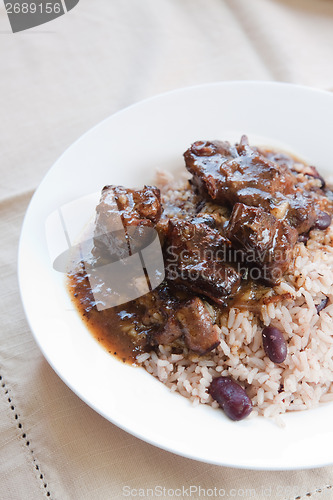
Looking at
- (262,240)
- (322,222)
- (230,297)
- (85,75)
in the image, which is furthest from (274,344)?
(85,75)

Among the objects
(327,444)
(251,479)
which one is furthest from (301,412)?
(251,479)

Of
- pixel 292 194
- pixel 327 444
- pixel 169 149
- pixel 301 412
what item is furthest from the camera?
pixel 169 149

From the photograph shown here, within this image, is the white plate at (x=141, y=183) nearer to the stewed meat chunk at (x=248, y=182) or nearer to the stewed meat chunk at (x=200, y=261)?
the stewed meat chunk at (x=248, y=182)

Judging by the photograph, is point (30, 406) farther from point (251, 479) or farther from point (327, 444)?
point (327, 444)

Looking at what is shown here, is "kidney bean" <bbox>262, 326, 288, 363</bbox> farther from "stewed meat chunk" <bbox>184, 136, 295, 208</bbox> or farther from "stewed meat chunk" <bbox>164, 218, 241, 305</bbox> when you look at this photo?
"stewed meat chunk" <bbox>184, 136, 295, 208</bbox>

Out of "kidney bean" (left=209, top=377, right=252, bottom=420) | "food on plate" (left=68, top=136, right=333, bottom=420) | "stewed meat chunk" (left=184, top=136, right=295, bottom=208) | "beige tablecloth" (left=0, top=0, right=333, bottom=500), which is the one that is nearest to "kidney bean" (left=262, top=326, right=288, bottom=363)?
"food on plate" (left=68, top=136, right=333, bottom=420)
